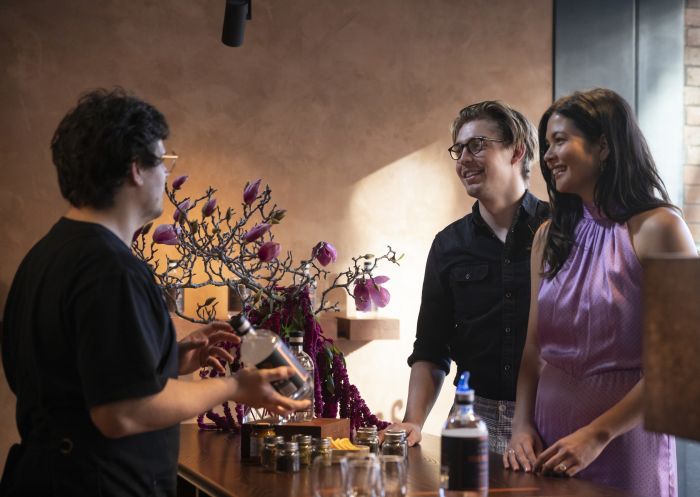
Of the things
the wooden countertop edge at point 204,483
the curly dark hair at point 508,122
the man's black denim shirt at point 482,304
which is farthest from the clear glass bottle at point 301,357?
the curly dark hair at point 508,122

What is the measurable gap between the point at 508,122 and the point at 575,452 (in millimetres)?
1256

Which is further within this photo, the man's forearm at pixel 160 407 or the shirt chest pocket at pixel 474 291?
the shirt chest pocket at pixel 474 291

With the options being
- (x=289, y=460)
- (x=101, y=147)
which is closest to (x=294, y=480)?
(x=289, y=460)

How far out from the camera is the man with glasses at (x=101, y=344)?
1.63m

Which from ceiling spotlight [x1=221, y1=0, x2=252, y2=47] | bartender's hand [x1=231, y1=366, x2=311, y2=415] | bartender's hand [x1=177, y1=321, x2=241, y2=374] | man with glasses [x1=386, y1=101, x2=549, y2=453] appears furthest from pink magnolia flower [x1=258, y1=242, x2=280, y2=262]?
ceiling spotlight [x1=221, y1=0, x2=252, y2=47]

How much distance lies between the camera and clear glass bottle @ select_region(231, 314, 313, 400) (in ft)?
6.06

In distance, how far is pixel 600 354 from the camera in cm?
234

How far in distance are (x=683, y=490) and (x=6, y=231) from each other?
3.55 metres

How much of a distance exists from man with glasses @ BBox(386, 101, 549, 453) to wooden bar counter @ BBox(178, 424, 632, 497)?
1.43ft

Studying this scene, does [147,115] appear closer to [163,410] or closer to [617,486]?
[163,410]

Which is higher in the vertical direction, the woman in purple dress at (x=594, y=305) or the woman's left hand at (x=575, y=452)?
the woman in purple dress at (x=594, y=305)

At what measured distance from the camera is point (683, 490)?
473cm

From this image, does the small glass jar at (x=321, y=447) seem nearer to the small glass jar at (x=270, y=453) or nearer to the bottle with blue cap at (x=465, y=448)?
the small glass jar at (x=270, y=453)

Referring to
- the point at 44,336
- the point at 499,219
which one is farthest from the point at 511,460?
the point at 44,336
